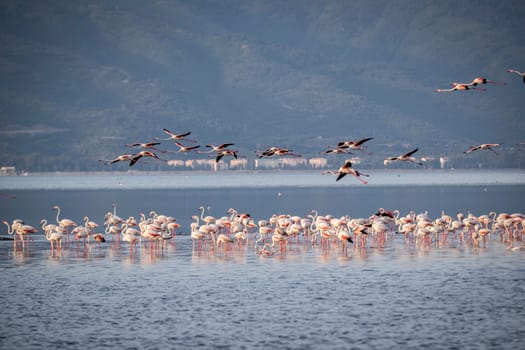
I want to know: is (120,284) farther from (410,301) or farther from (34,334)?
(410,301)

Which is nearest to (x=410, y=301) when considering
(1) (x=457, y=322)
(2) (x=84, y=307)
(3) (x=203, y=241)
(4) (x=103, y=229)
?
(1) (x=457, y=322)

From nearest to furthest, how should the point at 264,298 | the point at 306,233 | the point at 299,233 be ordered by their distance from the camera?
the point at 264,298, the point at 299,233, the point at 306,233

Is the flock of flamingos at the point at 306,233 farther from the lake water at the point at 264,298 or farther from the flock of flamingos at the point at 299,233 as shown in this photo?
the lake water at the point at 264,298

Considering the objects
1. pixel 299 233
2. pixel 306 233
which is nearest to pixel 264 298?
pixel 299 233

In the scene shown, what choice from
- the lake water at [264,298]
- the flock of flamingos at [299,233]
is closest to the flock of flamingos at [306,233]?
the flock of flamingos at [299,233]

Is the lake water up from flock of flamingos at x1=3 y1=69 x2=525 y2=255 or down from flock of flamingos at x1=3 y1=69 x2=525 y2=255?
down

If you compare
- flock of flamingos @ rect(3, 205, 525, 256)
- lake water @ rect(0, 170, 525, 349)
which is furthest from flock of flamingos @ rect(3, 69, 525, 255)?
lake water @ rect(0, 170, 525, 349)

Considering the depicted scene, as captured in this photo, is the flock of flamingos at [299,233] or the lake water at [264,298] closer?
the lake water at [264,298]

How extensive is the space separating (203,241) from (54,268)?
966 cm

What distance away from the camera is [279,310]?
2372 centimetres

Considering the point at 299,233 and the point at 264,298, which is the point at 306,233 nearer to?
the point at 299,233

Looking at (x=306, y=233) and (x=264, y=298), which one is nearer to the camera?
(x=264, y=298)

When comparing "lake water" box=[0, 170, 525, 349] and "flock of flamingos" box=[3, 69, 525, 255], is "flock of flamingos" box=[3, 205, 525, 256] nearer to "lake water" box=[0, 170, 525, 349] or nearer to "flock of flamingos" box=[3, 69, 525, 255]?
"flock of flamingos" box=[3, 69, 525, 255]

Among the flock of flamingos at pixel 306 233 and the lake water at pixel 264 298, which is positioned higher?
the flock of flamingos at pixel 306 233
